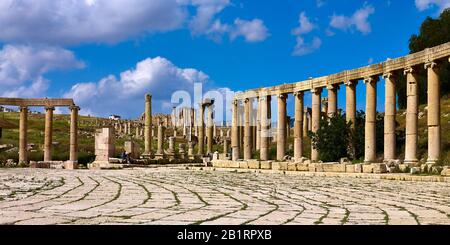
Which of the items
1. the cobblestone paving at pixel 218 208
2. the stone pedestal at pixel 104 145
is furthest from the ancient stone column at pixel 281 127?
the cobblestone paving at pixel 218 208

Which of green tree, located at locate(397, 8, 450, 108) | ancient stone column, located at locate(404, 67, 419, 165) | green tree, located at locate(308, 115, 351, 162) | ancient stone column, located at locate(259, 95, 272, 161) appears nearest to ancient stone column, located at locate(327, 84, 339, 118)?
green tree, located at locate(308, 115, 351, 162)

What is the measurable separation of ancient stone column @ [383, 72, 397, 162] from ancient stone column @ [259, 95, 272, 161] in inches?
483

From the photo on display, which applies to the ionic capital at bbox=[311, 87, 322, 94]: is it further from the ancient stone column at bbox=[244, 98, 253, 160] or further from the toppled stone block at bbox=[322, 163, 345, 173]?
the toppled stone block at bbox=[322, 163, 345, 173]

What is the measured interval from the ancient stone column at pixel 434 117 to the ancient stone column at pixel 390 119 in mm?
3251

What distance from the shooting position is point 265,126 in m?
42.0

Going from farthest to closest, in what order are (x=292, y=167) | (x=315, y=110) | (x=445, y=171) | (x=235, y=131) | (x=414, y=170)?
1. (x=235, y=131)
2. (x=315, y=110)
3. (x=292, y=167)
4. (x=414, y=170)
5. (x=445, y=171)

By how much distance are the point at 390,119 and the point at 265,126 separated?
12985 millimetres

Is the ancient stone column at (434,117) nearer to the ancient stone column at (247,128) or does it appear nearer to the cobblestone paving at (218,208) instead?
the cobblestone paving at (218,208)

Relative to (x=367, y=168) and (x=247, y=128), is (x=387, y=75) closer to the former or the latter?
(x=367, y=168)

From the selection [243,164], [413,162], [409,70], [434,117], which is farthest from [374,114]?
[243,164]

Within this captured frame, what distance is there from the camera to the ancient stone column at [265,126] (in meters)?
41.6
